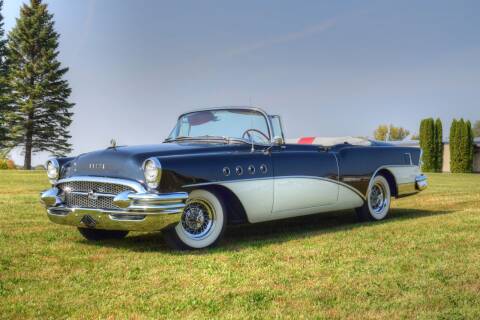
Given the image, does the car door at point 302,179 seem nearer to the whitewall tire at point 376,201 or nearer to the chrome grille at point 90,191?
the whitewall tire at point 376,201

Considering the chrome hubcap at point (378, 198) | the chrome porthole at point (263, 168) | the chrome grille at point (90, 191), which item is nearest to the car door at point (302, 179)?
the chrome porthole at point (263, 168)

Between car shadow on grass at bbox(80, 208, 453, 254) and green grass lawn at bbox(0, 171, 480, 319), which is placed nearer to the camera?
green grass lawn at bbox(0, 171, 480, 319)

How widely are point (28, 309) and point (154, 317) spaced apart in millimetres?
924

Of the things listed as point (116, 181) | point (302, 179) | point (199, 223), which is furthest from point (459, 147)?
point (116, 181)

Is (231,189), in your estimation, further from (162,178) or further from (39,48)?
(39,48)

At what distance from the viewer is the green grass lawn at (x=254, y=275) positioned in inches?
152

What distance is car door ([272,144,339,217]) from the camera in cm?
668

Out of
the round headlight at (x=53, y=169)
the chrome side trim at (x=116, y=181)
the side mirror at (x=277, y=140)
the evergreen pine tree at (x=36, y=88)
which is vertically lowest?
the chrome side trim at (x=116, y=181)

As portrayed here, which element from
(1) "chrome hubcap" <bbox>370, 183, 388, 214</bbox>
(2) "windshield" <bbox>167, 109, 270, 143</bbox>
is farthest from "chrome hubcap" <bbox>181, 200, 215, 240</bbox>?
(1) "chrome hubcap" <bbox>370, 183, 388, 214</bbox>

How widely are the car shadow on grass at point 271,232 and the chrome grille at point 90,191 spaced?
0.63 m

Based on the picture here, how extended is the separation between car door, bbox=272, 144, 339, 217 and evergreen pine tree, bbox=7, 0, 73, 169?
43.7 m

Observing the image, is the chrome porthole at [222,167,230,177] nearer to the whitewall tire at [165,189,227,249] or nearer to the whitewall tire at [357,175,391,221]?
the whitewall tire at [165,189,227,249]

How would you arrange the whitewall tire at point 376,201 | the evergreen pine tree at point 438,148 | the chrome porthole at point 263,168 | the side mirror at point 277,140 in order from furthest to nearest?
the evergreen pine tree at point 438,148
the whitewall tire at point 376,201
the side mirror at point 277,140
the chrome porthole at point 263,168

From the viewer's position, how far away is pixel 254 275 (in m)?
4.77
